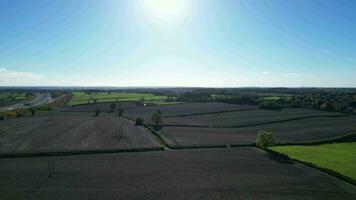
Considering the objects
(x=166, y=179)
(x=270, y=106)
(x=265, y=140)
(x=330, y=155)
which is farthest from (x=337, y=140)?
(x=270, y=106)

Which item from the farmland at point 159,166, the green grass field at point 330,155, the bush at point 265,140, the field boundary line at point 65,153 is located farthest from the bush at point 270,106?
the field boundary line at point 65,153

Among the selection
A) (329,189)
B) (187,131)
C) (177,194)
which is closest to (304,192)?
(329,189)

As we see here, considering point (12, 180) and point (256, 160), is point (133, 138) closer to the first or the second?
point (256, 160)

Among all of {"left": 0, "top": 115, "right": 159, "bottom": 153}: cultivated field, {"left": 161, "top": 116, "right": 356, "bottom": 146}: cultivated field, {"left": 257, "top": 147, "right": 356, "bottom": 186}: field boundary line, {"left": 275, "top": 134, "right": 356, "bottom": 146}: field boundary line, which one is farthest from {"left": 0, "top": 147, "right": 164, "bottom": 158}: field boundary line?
{"left": 275, "top": 134, "right": 356, "bottom": 146}: field boundary line

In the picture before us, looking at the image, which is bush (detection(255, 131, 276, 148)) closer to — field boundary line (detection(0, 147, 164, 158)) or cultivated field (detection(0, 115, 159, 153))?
cultivated field (detection(0, 115, 159, 153))

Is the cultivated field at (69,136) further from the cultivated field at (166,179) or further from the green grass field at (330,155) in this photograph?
the green grass field at (330,155)

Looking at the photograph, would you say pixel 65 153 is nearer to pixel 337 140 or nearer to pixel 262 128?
pixel 337 140

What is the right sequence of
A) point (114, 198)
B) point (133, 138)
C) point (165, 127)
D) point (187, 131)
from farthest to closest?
point (165, 127)
point (187, 131)
point (133, 138)
point (114, 198)
